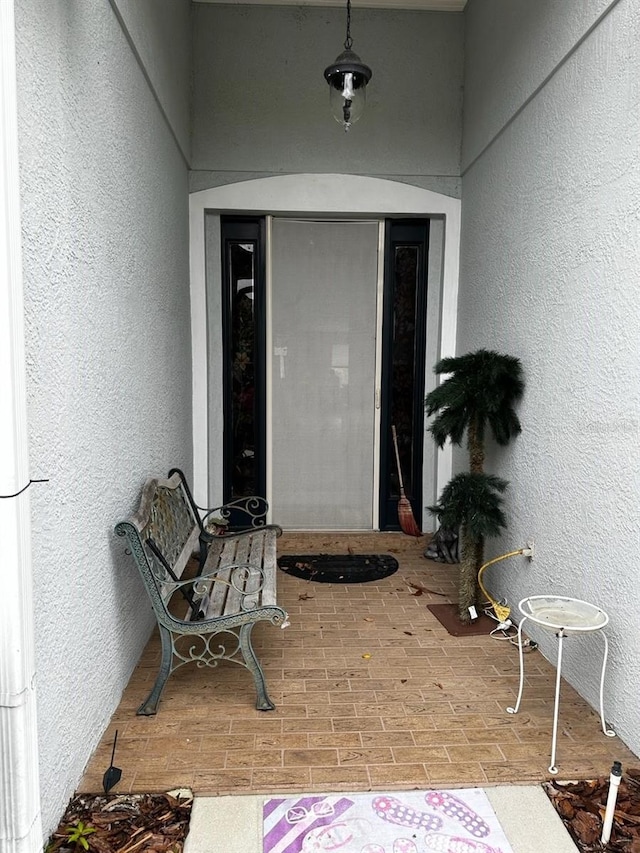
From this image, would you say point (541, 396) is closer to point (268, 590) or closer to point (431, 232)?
point (268, 590)

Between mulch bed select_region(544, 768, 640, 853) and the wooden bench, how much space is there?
4.09 feet

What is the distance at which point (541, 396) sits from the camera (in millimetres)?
3414

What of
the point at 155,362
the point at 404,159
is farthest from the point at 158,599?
the point at 404,159

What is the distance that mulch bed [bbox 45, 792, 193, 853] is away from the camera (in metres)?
1.97

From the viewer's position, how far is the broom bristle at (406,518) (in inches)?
214

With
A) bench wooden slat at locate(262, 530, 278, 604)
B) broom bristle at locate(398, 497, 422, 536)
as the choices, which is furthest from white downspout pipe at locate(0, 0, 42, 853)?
broom bristle at locate(398, 497, 422, 536)

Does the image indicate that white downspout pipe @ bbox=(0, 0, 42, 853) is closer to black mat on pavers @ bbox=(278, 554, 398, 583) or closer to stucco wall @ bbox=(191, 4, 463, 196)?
black mat on pavers @ bbox=(278, 554, 398, 583)

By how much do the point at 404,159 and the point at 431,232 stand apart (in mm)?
643

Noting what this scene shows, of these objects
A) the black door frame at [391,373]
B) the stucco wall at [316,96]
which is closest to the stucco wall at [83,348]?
the stucco wall at [316,96]

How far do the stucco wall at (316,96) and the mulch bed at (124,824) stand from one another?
4445mm

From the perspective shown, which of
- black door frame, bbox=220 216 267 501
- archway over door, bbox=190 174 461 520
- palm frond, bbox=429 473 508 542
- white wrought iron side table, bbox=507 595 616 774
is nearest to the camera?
white wrought iron side table, bbox=507 595 616 774

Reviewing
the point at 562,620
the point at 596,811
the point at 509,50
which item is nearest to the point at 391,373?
the point at 509,50

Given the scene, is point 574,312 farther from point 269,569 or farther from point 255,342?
point 255,342

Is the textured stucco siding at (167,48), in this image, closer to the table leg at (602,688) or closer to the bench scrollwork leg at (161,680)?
the bench scrollwork leg at (161,680)
